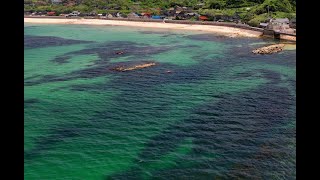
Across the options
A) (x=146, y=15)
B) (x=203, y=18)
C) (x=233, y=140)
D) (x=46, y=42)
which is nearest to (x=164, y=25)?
(x=203, y=18)

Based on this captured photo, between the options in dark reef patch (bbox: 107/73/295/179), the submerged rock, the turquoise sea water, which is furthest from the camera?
the submerged rock

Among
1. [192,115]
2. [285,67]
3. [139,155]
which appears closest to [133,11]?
[285,67]

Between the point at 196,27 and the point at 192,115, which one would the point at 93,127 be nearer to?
the point at 192,115

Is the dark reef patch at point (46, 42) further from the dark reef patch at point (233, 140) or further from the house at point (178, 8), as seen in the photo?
the dark reef patch at point (233, 140)

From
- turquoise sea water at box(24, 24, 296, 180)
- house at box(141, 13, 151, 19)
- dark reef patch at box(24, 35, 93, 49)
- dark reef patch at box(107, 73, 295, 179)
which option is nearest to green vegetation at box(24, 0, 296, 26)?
house at box(141, 13, 151, 19)

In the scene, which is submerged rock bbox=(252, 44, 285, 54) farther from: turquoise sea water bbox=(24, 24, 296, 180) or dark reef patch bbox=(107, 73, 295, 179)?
dark reef patch bbox=(107, 73, 295, 179)
